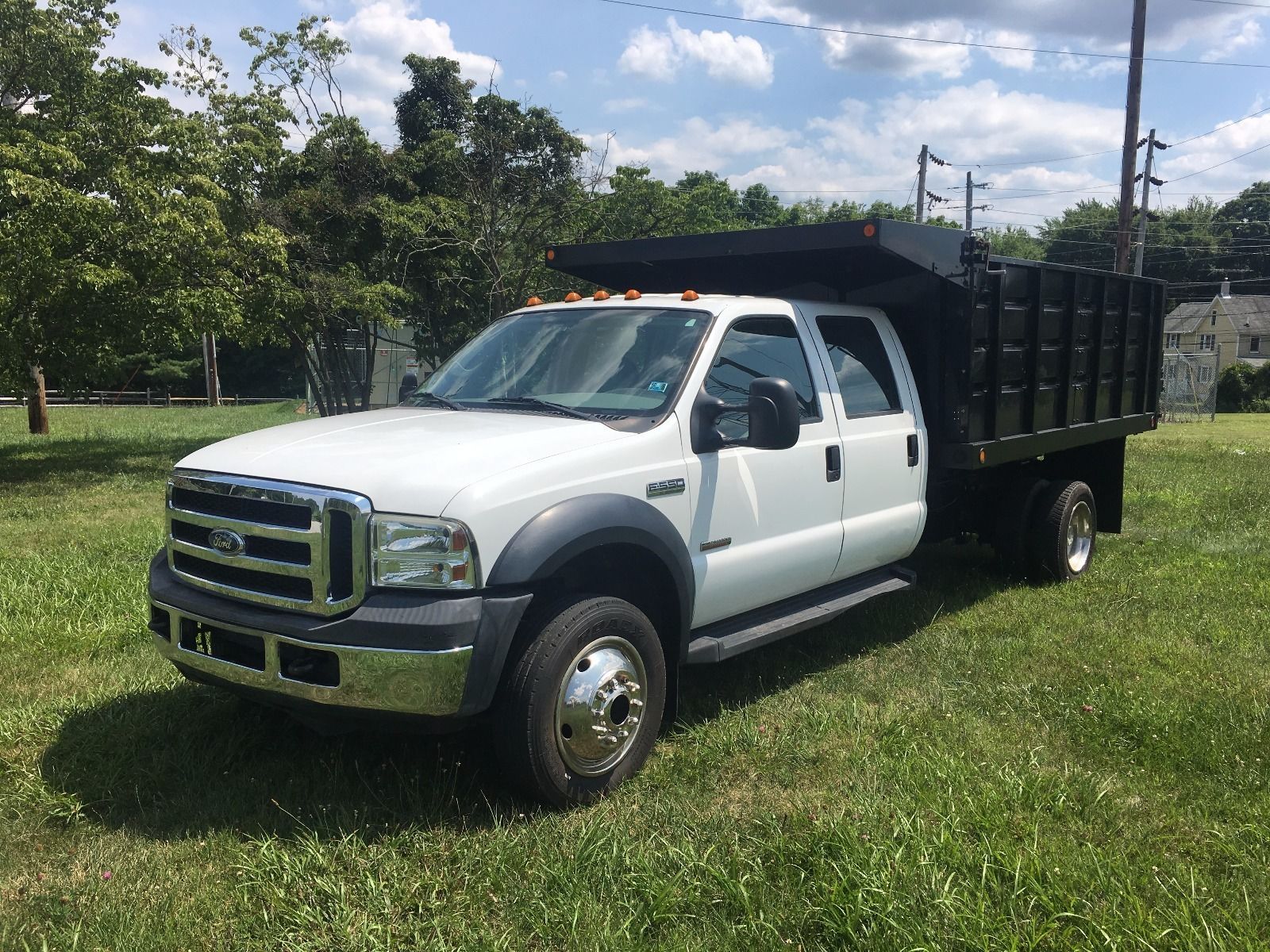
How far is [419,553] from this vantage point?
3.33 metres

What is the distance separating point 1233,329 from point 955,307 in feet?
248

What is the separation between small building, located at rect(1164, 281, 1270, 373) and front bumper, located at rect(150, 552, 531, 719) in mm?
75289

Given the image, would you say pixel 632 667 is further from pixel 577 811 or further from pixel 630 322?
pixel 630 322

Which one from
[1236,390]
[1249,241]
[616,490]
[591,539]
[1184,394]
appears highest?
[1249,241]

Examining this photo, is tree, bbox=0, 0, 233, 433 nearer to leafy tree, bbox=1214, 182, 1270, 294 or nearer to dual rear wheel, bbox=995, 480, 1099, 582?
dual rear wheel, bbox=995, 480, 1099, 582

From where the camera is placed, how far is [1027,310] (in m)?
6.46

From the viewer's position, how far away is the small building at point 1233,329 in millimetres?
69188

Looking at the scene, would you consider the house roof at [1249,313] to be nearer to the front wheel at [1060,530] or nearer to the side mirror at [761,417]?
the front wheel at [1060,530]

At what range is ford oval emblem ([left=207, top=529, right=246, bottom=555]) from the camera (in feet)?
11.9

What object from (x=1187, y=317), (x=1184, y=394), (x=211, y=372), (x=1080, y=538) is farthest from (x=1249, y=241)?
(x=1080, y=538)

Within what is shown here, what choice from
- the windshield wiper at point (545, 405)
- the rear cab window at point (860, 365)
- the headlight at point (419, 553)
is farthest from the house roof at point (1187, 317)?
the headlight at point (419, 553)

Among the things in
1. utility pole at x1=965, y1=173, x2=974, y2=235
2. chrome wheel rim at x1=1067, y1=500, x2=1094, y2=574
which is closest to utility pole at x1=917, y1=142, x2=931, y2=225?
utility pole at x1=965, y1=173, x2=974, y2=235

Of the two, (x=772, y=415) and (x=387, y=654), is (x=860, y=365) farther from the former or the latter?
(x=387, y=654)

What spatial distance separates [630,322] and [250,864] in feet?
9.14
